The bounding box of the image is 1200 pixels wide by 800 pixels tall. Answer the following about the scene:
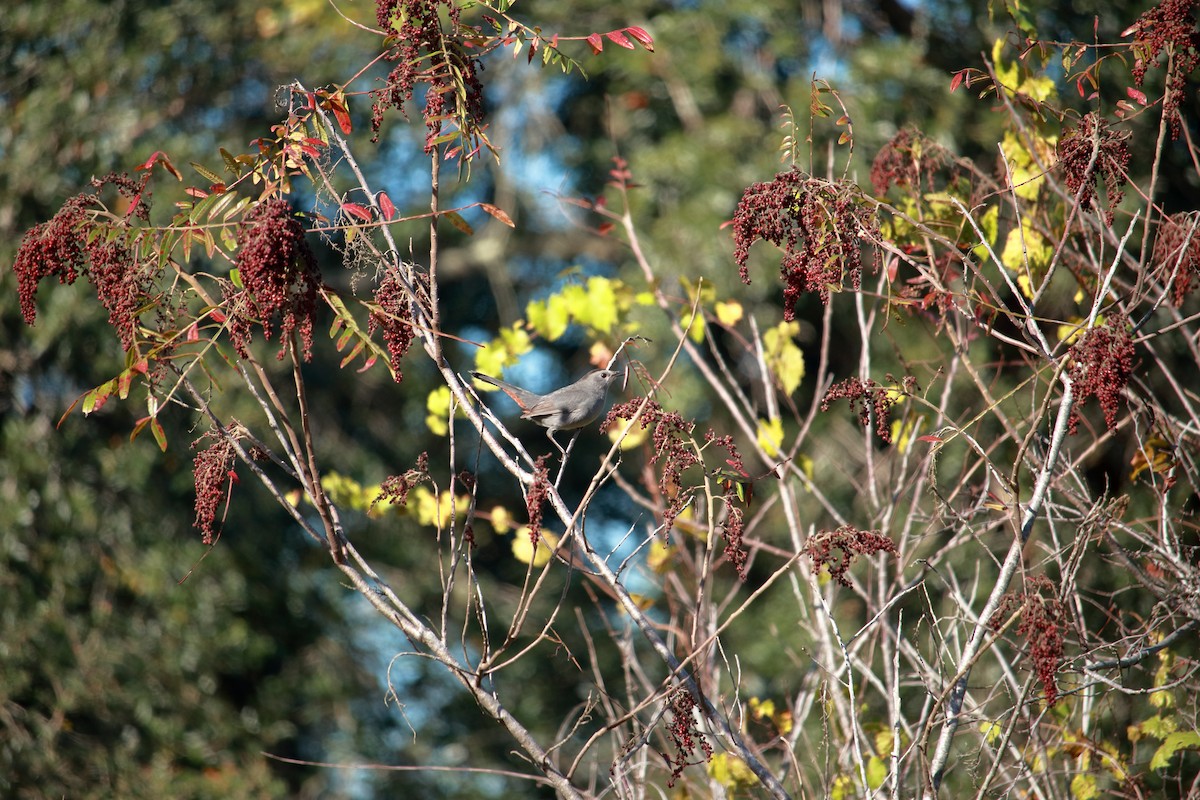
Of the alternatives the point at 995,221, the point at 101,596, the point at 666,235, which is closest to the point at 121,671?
the point at 101,596

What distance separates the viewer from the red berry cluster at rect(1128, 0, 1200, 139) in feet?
7.90

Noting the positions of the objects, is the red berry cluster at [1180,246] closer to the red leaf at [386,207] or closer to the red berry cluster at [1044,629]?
the red berry cluster at [1044,629]

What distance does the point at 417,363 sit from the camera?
27.2 feet

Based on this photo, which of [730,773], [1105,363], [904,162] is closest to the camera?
[1105,363]

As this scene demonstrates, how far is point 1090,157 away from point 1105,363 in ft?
1.72

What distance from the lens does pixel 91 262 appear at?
7.11ft

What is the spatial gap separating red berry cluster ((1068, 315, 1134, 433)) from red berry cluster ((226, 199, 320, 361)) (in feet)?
4.72

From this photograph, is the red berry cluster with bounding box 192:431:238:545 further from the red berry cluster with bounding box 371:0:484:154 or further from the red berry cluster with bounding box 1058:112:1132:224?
the red berry cluster with bounding box 1058:112:1132:224

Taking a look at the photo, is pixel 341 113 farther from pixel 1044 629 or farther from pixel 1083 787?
pixel 1083 787

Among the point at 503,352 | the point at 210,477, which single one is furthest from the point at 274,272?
the point at 503,352

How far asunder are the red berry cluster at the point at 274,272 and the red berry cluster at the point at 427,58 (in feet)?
1.10

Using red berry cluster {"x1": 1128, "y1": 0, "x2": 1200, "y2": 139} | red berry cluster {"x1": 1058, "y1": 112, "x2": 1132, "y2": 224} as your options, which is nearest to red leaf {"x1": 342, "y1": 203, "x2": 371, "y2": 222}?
red berry cluster {"x1": 1058, "y1": 112, "x2": 1132, "y2": 224}

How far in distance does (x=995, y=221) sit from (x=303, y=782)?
252 inches

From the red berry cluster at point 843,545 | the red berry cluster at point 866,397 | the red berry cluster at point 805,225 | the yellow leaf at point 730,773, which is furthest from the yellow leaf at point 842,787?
the red berry cluster at point 805,225
